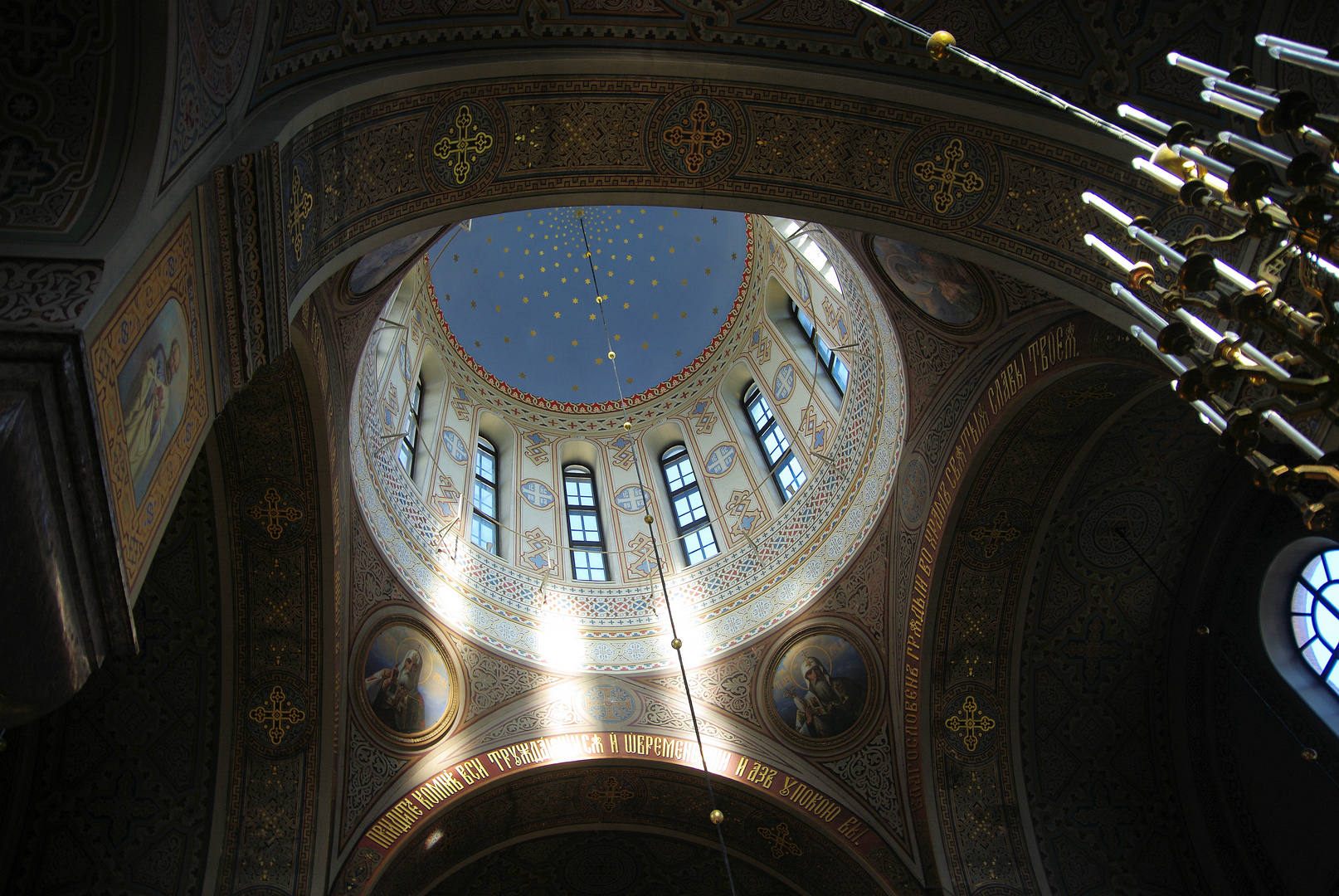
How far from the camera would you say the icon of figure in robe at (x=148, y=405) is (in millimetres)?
3738

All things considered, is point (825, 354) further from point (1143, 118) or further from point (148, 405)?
point (148, 405)

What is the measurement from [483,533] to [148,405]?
28.2 feet

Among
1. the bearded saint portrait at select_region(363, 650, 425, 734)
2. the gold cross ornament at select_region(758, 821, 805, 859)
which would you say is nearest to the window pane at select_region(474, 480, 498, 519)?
the bearded saint portrait at select_region(363, 650, 425, 734)

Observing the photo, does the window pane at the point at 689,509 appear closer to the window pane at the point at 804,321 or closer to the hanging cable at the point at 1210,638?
the window pane at the point at 804,321

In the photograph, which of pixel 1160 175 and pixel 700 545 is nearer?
pixel 1160 175

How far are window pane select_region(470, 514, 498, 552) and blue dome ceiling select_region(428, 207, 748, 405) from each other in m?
2.74

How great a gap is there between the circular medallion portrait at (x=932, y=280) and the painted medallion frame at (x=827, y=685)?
12.6 ft

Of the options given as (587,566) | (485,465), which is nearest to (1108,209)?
(587,566)

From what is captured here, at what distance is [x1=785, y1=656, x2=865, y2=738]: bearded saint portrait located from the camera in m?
10.3

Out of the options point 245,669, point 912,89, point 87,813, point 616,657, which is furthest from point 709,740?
point 912,89

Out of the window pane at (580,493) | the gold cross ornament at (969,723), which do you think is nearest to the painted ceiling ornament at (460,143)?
the gold cross ornament at (969,723)

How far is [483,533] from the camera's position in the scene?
12359 mm

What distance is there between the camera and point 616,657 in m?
11.2

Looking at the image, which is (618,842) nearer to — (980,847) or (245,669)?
(980,847)
